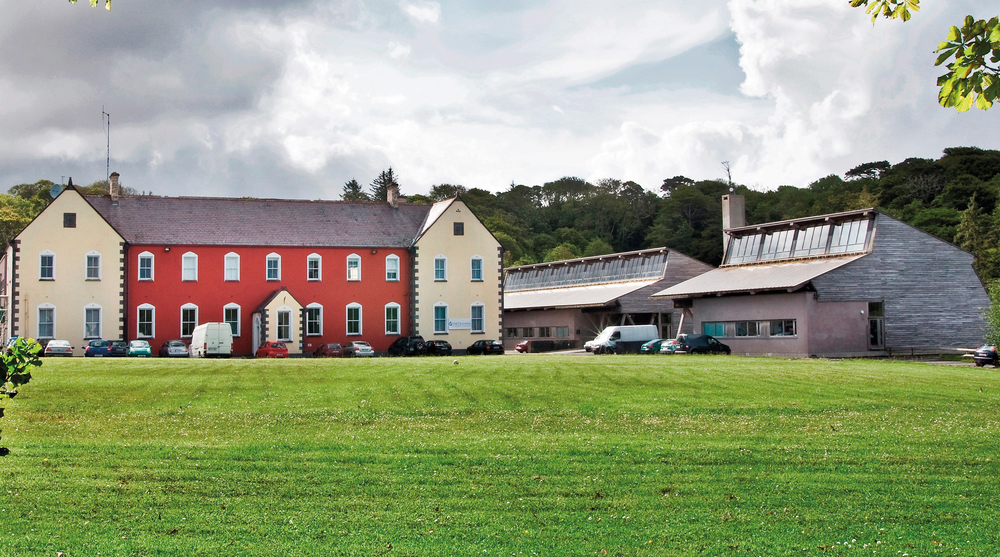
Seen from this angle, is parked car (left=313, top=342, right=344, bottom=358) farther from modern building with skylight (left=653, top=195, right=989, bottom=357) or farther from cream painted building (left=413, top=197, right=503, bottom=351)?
modern building with skylight (left=653, top=195, right=989, bottom=357)

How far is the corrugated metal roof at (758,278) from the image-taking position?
165 ft

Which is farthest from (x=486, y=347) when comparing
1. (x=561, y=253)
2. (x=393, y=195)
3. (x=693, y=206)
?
(x=693, y=206)

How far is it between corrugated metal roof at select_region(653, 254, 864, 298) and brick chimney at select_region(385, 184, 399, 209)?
18584 mm

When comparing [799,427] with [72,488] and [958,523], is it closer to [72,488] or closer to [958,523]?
[958,523]

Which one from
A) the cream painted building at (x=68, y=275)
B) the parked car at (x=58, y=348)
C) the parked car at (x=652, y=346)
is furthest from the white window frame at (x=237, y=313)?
the parked car at (x=652, y=346)

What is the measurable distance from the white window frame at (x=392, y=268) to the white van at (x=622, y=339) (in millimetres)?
13401

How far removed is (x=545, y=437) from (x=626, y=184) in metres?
110

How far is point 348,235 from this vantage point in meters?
56.9

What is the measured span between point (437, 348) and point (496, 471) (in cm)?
4106

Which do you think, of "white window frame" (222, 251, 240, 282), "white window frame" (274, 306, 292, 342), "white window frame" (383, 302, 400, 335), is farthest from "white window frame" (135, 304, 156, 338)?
"white window frame" (383, 302, 400, 335)

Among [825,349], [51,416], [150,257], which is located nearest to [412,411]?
[51,416]

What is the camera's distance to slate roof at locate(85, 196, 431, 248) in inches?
2119

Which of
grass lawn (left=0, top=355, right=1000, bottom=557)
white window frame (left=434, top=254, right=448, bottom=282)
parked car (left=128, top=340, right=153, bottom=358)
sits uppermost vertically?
white window frame (left=434, top=254, right=448, bottom=282)

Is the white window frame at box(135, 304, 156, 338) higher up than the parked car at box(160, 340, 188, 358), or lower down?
higher up
